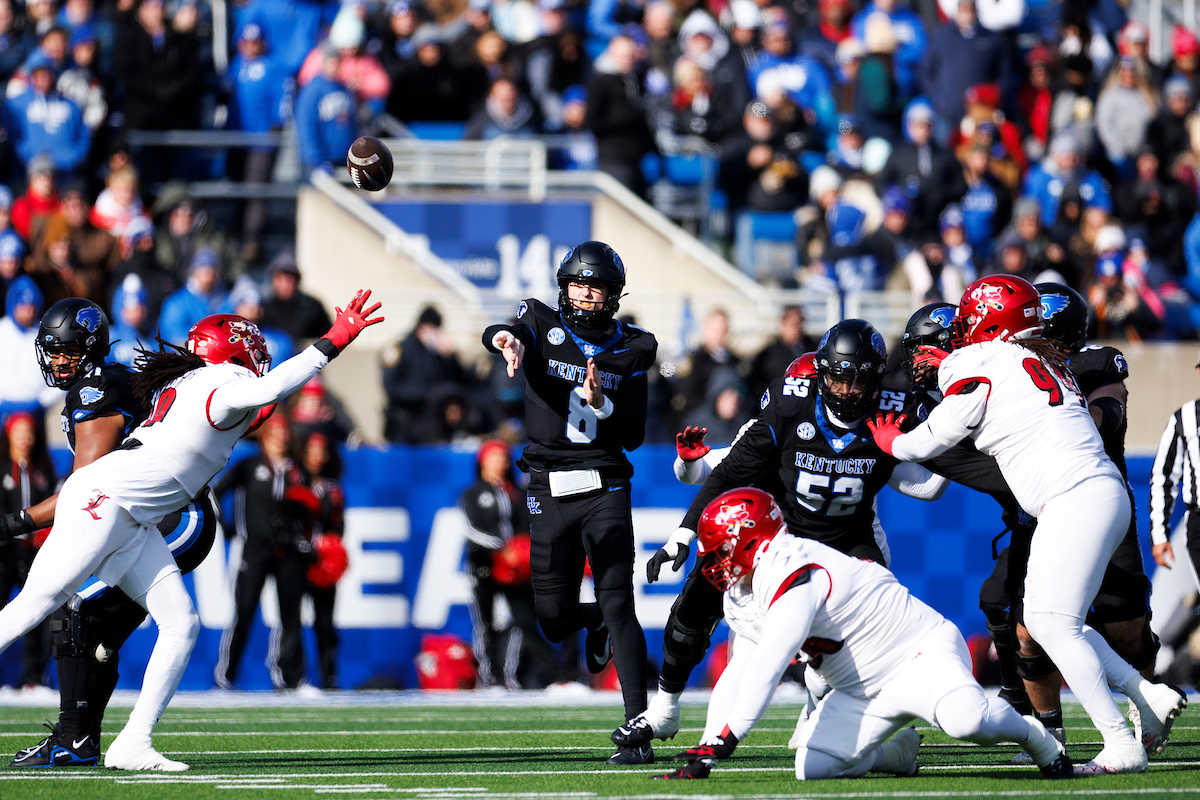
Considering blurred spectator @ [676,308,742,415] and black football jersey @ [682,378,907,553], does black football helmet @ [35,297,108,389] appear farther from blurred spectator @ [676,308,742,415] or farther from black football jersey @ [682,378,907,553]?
blurred spectator @ [676,308,742,415]

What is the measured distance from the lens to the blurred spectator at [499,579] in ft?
36.9

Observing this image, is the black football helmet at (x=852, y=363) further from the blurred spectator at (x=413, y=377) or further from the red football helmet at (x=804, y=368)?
the blurred spectator at (x=413, y=377)

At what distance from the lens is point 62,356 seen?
22.4 feet

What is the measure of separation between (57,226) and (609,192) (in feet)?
15.7

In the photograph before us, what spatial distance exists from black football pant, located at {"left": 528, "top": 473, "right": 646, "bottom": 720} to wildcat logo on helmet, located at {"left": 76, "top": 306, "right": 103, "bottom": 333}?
6.56ft

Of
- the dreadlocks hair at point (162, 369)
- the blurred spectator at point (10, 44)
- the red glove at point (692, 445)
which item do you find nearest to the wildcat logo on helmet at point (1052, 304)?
the red glove at point (692, 445)

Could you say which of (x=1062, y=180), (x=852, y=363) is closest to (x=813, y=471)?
(x=852, y=363)

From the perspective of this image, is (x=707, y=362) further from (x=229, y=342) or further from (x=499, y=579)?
(x=229, y=342)

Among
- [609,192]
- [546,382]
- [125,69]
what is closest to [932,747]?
[546,382]

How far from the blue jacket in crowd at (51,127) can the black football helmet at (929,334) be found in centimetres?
962

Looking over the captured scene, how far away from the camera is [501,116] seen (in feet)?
49.9

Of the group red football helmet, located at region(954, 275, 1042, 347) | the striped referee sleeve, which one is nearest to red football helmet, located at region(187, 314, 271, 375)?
red football helmet, located at region(954, 275, 1042, 347)

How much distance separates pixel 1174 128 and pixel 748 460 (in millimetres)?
11095

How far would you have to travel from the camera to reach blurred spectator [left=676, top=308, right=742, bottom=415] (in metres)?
12.4
